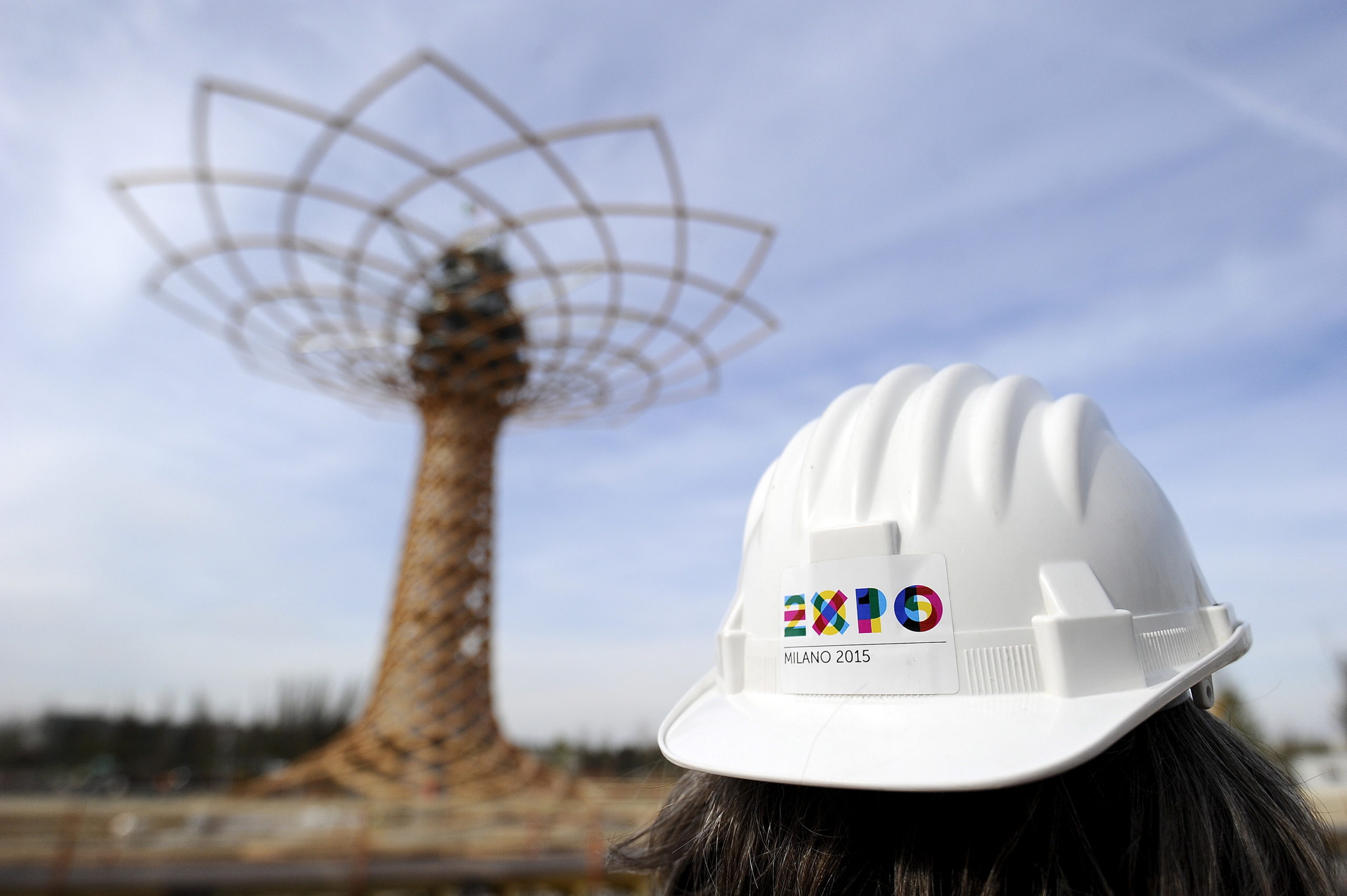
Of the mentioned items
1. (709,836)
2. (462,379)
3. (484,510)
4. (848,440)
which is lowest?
(709,836)

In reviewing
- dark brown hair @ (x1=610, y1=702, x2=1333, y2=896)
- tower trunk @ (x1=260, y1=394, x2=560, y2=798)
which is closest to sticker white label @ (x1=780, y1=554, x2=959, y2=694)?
dark brown hair @ (x1=610, y1=702, x2=1333, y2=896)

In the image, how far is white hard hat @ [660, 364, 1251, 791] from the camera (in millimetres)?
1240

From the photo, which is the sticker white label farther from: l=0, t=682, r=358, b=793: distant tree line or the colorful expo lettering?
l=0, t=682, r=358, b=793: distant tree line

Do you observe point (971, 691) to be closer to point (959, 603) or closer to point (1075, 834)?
point (959, 603)

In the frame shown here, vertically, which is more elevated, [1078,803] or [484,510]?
[484,510]

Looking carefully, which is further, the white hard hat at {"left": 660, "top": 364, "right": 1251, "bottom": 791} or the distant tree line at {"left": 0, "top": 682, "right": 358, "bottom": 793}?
the distant tree line at {"left": 0, "top": 682, "right": 358, "bottom": 793}

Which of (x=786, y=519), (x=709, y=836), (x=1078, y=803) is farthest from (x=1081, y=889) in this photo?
(x=786, y=519)

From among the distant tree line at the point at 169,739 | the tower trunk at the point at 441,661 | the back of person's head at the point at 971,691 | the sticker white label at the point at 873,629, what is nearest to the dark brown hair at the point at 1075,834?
the back of person's head at the point at 971,691

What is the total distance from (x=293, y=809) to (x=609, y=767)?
12439 mm

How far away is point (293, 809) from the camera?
9977mm

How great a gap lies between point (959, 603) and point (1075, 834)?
415 mm

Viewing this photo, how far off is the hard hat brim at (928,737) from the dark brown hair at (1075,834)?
0.26 ft

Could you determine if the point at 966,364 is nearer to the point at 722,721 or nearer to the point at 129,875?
the point at 722,721

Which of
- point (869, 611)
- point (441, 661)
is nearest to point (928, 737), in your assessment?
point (869, 611)
